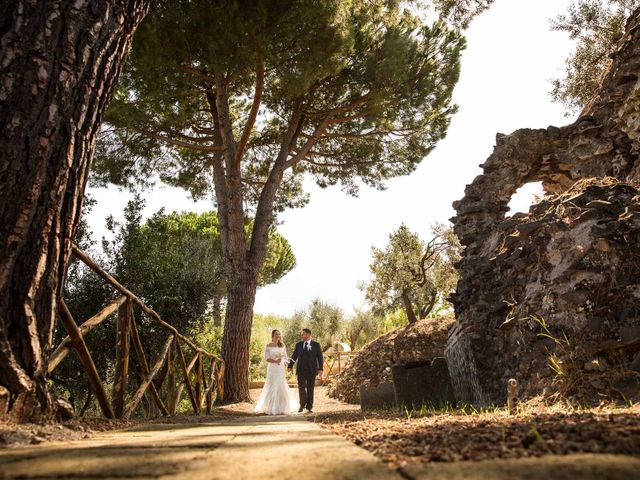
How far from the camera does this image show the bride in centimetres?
873

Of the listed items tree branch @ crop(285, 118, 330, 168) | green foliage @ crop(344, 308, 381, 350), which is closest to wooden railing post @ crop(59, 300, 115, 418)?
tree branch @ crop(285, 118, 330, 168)

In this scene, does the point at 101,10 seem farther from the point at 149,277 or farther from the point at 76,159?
the point at 149,277

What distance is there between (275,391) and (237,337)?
142 centimetres

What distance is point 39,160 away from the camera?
6.89 feet

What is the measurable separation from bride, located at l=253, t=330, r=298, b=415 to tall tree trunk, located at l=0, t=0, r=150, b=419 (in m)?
6.65

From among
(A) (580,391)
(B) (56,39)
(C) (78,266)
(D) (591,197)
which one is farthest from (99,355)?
(D) (591,197)

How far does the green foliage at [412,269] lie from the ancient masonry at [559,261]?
25.1 ft

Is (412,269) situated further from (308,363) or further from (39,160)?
(39,160)

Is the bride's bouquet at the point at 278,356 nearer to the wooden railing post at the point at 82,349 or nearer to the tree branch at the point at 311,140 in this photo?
the tree branch at the point at 311,140

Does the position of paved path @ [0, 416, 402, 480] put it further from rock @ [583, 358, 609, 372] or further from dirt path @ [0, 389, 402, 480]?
rock @ [583, 358, 609, 372]

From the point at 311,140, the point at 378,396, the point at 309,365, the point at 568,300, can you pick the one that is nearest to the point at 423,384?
the point at 378,396

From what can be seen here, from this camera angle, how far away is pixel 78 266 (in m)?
7.86

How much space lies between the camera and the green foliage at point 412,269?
15391 mm

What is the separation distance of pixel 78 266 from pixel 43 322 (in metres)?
6.32
